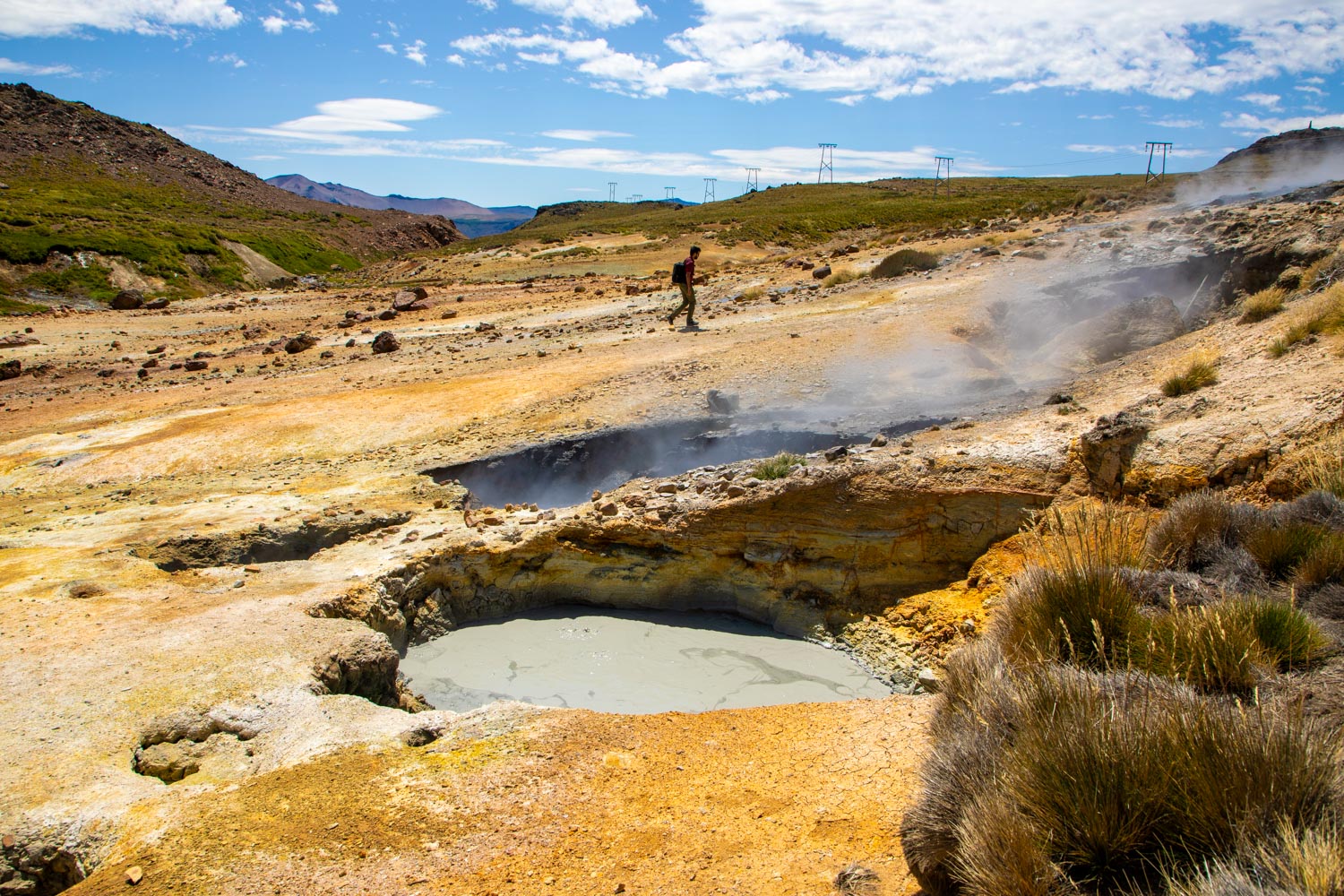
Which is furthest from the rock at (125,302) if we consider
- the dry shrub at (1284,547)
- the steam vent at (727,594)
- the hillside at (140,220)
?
the dry shrub at (1284,547)

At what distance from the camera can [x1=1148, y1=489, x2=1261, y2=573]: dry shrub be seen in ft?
16.5

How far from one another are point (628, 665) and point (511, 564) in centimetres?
164

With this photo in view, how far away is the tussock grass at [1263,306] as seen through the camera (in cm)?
943

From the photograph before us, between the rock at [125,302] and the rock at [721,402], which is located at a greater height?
the rock at [125,302]

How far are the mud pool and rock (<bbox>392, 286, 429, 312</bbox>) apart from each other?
18.2 m

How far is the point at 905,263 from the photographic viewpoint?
18.8m

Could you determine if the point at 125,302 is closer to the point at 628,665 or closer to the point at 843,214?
the point at 628,665

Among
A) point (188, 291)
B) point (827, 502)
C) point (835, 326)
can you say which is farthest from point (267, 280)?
point (827, 502)

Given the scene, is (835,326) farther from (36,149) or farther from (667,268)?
(36,149)

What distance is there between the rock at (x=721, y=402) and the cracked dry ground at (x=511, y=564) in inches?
16.7

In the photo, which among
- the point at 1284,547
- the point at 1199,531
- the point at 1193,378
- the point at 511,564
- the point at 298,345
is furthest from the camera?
the point at 298,345

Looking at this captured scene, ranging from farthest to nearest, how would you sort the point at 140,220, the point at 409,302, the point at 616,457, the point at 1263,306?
1. the point at 140,220
2. the point at 409,302
3. the point at 616,457
4. the point at 1263,306

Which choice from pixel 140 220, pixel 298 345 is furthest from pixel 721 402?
pixel 140 220

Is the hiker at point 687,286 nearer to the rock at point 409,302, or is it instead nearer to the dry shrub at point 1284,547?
the rock at point 409,302
